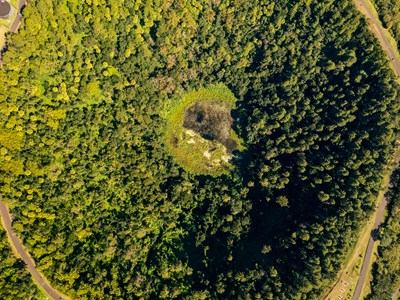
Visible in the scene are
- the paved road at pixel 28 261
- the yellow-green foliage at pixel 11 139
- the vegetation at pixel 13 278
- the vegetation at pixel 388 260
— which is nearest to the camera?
the vegetation at pixel 13 278

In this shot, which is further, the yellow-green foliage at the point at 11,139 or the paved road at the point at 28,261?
the yellow-green foliage at the point at 11,139

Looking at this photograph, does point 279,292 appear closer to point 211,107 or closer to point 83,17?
point 211,107

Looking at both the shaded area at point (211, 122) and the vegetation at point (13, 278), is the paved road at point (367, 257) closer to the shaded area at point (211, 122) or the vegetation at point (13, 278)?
the shaded area at point (211, 122)

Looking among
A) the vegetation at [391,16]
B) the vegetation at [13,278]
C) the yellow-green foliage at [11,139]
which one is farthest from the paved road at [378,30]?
the vegetation at [13,278]

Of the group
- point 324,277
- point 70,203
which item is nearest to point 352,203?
point 324,277

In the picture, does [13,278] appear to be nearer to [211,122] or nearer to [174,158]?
[174,158]
